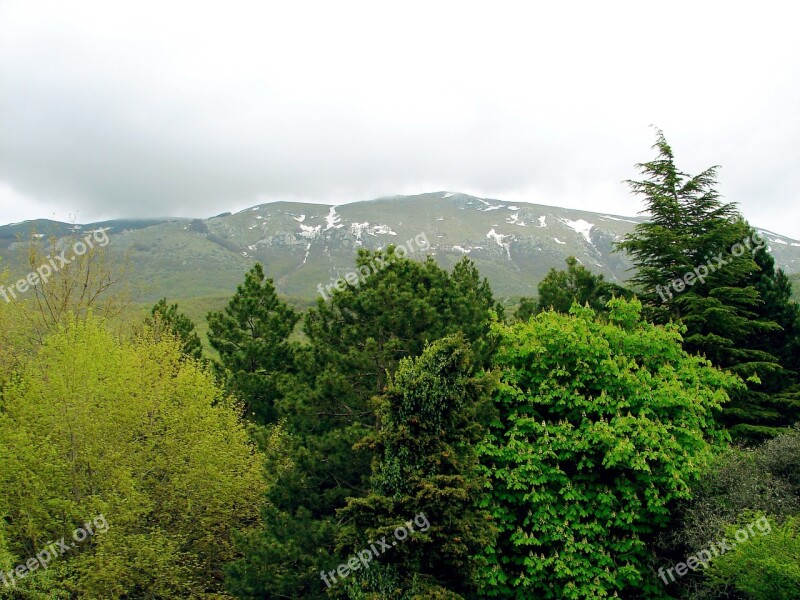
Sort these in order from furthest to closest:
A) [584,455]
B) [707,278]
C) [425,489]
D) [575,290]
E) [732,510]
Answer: [575,290]
[707,278]
[584,455]
[732,510]
[425,489]

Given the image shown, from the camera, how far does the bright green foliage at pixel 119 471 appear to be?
20.3 meters

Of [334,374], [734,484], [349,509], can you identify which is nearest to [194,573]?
[334,374]

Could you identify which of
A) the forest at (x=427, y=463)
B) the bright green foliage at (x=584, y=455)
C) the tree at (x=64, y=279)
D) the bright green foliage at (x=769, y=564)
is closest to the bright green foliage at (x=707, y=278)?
the forest at (x=427, y=463)

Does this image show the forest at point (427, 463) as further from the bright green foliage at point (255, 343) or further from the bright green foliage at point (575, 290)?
the bright green foliage at point (255, 343)

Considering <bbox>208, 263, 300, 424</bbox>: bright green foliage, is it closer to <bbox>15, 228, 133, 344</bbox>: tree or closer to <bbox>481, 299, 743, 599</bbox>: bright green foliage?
<bbox>15, 228, 133, 344</bbox>: tree

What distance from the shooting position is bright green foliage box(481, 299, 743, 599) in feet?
62.6

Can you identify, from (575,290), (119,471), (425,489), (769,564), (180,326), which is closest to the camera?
(425,489)

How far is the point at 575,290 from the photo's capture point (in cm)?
3159

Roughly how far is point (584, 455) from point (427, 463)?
280 inches

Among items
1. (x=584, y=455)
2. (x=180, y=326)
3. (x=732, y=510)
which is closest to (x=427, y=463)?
(x=584, y=455)

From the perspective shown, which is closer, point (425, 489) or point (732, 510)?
point (425, 489)

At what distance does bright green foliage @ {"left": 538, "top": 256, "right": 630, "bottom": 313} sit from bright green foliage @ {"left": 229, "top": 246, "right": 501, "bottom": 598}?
397 inches

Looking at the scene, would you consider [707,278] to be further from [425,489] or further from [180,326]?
[180,326]

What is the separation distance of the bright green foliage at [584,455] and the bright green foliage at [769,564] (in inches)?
138
